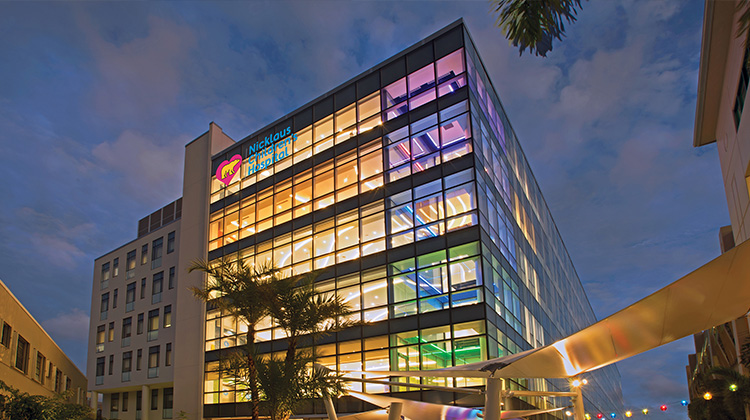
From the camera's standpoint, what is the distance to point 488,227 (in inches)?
1102

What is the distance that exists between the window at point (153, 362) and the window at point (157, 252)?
6.40m

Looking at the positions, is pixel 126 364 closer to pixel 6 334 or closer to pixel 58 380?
pixel 58 380

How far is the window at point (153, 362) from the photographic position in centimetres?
4300

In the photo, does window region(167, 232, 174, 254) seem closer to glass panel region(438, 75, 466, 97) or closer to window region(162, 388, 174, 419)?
window region(162, 388, 174, 419)

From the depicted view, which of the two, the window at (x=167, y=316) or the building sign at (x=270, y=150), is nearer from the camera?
the building sign at (x=270, y=150)

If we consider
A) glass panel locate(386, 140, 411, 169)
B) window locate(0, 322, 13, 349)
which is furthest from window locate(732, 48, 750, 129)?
window locate(0, 322, 13, 349)

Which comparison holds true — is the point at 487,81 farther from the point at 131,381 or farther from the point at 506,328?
the point at 131,381

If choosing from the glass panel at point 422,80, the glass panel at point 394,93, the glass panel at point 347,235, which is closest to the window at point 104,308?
the glass panel at point 347,235

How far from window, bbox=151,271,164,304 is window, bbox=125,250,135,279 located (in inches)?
173

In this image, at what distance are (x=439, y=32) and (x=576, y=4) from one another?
24567 mm

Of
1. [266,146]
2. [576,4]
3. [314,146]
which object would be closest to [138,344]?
[266,146]

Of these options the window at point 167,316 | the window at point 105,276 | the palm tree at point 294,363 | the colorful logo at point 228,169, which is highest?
the colorful logo at point 228,169

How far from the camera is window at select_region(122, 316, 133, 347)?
155 ft

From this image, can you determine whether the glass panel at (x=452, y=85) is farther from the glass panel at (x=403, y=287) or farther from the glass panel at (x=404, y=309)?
the glass panel at (x=404, y=309)
